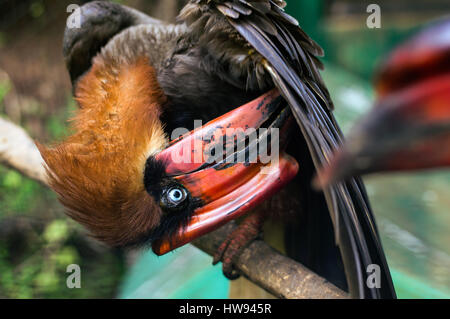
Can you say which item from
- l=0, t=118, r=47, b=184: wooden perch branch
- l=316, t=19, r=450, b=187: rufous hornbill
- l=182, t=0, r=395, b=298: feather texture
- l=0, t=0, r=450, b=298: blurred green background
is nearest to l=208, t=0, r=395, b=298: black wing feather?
l=182, t=0, r=395, b=298: feather texture

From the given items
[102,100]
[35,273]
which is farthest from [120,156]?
[35,273]

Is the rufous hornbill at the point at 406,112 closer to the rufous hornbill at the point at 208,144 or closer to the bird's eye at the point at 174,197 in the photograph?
the rufous hornbill at the point at 208,144

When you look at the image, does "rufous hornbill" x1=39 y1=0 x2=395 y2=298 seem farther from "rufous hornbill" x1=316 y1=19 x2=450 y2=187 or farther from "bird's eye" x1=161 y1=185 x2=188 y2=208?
"rufous hornbill" x1=316 y1=19 x2=450 y2=187

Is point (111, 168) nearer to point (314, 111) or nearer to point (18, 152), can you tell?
point (314, 111)

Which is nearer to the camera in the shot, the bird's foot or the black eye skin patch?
the black eye skin patch

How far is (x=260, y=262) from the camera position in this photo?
1173mm

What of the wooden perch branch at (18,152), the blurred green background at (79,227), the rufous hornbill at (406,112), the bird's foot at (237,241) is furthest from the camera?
the blurred green background at (79,227)

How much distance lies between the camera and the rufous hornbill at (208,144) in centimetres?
94

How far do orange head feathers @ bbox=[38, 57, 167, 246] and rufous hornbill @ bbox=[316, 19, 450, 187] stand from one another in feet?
2.20

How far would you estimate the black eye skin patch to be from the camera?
1.01 meters

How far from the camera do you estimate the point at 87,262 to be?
8.05ft

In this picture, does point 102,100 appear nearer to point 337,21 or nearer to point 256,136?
point 256,136

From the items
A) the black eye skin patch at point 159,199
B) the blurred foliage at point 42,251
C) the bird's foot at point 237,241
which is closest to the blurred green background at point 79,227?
the blurred foliage at point 42,251

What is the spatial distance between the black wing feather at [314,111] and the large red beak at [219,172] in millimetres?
133
